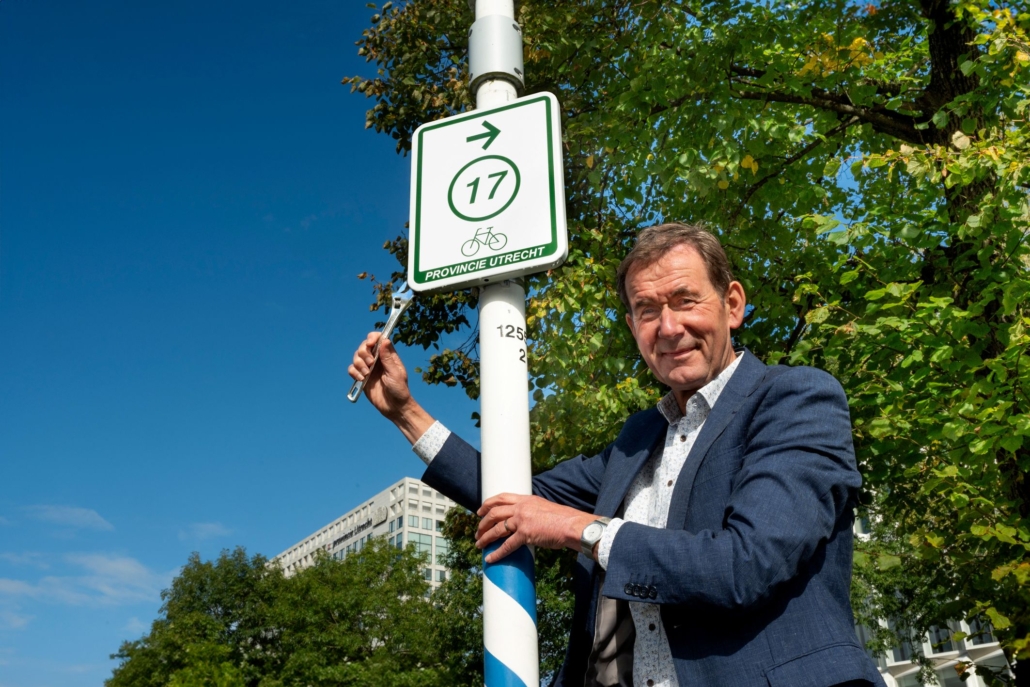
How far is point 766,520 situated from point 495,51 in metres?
2.18

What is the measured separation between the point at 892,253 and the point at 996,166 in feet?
5.29

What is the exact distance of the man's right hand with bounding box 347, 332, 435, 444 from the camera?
10.1 feet

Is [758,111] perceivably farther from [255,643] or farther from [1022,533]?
[255,643]

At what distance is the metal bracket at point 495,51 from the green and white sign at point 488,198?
0.20 m

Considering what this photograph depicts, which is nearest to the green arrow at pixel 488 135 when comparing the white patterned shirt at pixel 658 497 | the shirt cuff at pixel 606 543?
the white patterned shirt at pixel 658 497

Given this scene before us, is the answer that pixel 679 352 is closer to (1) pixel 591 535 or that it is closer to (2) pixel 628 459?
(2) pixel 628 459

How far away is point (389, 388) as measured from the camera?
3082 mm

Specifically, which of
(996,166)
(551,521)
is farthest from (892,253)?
(551,521)

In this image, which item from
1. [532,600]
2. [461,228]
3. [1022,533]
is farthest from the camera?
[1022,533]

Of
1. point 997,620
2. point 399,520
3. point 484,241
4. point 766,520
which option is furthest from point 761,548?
point 399,520

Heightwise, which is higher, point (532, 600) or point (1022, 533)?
point (1022, 533)

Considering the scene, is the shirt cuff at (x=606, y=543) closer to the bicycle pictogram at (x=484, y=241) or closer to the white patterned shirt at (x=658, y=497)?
the white patterned shirt at (x=658, y=497)

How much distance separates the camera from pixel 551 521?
2.35 metres

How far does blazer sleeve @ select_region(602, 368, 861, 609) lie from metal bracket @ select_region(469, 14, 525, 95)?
1.76m
